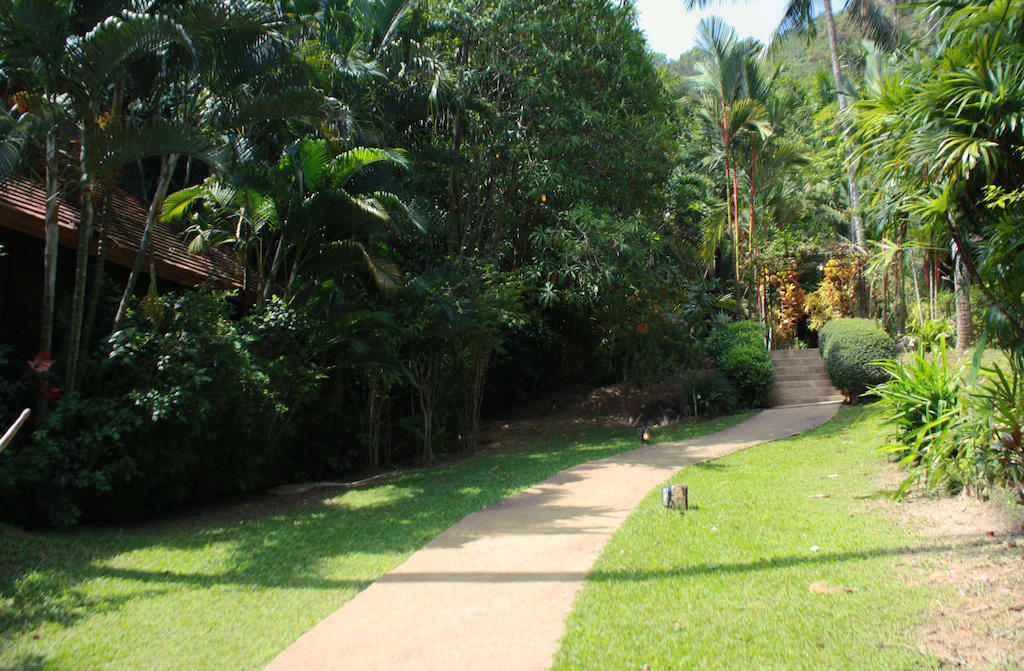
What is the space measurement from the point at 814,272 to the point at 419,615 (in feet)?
78.7

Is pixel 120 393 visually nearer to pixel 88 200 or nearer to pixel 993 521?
pixel 88 200

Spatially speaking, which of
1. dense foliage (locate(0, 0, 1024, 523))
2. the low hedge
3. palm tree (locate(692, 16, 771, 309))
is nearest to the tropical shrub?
dense foliage (locate(0, 0, 1024, 523))

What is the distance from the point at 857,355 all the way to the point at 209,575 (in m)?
12.4

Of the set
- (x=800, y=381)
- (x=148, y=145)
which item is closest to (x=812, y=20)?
(x=800, y=381)

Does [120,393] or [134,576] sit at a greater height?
[120,393]

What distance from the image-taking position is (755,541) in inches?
208

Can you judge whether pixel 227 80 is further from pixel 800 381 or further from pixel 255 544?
pixel 800 381

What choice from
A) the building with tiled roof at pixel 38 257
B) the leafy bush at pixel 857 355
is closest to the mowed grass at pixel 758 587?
the building with tiled roof at pixel 38 257

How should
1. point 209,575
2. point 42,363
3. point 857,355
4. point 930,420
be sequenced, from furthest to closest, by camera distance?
point 857,355, point 930,420, point 42,363, point 209,575

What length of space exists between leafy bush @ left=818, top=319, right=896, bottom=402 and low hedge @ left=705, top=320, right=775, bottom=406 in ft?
4.35

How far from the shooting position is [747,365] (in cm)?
1391

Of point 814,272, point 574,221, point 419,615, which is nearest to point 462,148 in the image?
point 574,221

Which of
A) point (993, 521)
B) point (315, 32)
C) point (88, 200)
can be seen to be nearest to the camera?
point (993, 521)

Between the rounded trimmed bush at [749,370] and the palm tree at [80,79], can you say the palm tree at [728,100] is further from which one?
the palm tree at [80,79]
